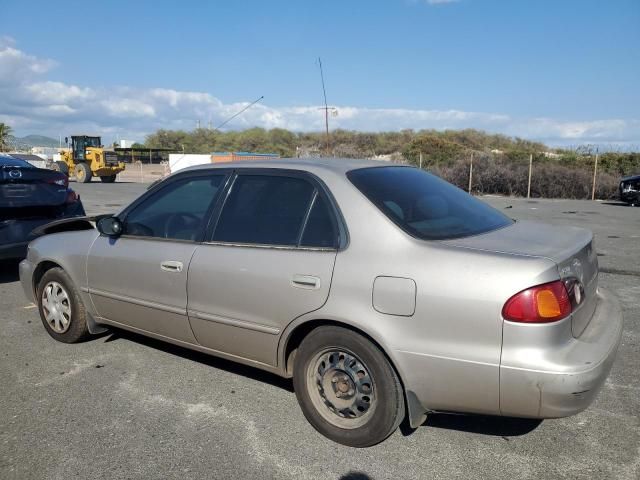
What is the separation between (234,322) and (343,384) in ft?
2.62

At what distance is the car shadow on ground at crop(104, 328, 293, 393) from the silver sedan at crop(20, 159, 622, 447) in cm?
47

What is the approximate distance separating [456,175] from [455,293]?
84.3ft

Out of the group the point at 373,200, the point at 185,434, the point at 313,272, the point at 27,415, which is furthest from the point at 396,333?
the point at 27,415

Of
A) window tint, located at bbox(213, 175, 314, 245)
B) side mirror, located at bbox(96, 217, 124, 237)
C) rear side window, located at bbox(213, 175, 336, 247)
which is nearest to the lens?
rear side window, located at bbox(213, 175, 336, 247)

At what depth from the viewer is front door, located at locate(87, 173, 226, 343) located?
3.66 metres

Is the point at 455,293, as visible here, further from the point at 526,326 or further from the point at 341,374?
the point at 341,374

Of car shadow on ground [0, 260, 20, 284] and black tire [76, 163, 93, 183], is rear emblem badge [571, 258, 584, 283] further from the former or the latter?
black tire [76, 163, 93, 183]

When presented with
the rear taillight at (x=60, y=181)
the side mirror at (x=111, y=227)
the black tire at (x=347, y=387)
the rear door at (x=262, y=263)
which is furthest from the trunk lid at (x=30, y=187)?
the black tire at (x=347, y=387)

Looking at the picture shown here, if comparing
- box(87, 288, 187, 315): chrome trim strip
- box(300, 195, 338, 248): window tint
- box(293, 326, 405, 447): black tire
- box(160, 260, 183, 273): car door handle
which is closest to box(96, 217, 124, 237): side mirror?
box(87, 288, 187, 315): chrome trim strip

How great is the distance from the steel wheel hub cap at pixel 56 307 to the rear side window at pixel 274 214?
1.81m

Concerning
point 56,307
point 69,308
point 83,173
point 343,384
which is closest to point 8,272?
point 56,307

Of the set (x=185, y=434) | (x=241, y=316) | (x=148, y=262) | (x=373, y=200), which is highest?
(x=373, y=200)

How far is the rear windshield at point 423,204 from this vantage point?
3029mm

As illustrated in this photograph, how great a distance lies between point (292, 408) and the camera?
3453mm
